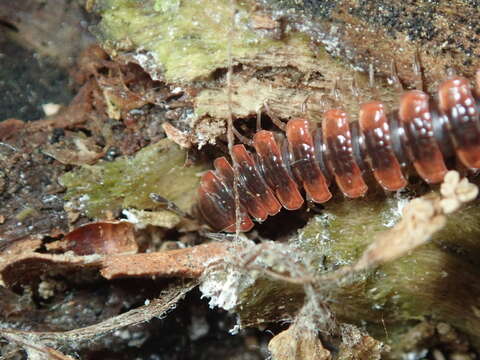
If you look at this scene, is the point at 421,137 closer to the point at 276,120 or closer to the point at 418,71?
the point at 418,71

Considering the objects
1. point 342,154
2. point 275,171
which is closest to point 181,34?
point 275,171

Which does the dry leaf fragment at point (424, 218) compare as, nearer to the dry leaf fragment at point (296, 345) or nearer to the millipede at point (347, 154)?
the millipede at point (347, 154)

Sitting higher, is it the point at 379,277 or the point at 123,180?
the point at 123,180

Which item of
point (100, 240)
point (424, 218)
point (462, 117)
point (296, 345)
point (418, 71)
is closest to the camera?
point (424, 218)

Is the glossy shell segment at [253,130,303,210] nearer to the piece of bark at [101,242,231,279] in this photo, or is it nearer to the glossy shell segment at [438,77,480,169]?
the piece of bark at [101,242,231,279]

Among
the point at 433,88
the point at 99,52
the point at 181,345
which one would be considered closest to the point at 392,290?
the point at 433,88

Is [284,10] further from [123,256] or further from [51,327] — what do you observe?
[51,327]
